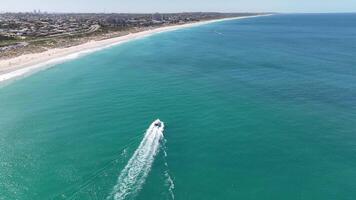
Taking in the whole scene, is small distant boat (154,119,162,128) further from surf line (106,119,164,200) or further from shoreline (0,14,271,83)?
shoreline (0,14,271,83)

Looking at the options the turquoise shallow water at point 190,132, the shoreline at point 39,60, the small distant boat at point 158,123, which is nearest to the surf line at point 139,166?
the small distant boat at point 158,123

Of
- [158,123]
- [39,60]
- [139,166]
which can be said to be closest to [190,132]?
[158,123]

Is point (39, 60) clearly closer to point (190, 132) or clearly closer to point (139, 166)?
point (190, 132)

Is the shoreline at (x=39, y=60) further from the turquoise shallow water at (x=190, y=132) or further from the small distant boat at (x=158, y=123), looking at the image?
the small distant boat at (x=158, y=123)

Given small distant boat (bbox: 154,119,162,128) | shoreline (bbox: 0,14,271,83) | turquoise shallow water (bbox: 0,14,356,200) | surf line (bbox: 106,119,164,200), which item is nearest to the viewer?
surf line (bbox: 106,119,164,200)

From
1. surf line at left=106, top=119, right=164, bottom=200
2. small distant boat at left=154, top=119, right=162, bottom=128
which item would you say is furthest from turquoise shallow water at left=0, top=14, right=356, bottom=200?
small distant boat at left=154, top=119, right=162, bottom=128

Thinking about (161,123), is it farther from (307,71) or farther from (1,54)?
(1,54)
